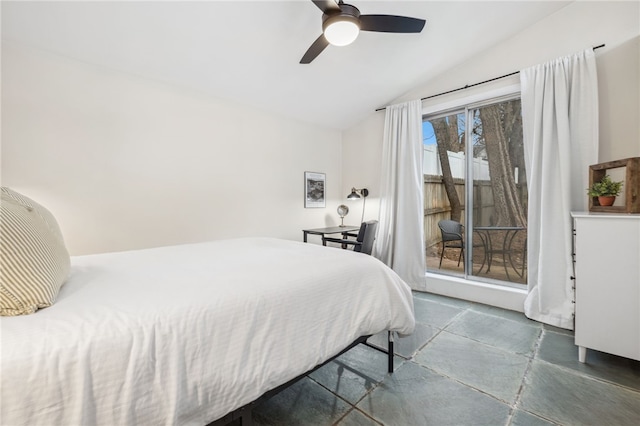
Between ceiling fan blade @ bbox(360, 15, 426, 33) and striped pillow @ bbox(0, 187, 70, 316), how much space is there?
210 cm

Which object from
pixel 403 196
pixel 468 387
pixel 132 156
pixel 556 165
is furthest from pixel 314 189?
pixel 468 387

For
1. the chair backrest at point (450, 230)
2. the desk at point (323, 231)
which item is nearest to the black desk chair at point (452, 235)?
the chair backrest at point (450, 230)

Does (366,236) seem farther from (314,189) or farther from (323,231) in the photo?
(314,189)

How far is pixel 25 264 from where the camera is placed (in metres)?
0.83

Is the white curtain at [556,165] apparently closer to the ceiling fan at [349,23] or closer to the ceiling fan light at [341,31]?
the ceiling fan at [349,23]

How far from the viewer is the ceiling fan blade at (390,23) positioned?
190 cm

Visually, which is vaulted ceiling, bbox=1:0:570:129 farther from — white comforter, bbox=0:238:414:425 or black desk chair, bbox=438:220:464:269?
black desk chair, bbox=438:220:464:269

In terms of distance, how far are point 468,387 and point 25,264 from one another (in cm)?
217

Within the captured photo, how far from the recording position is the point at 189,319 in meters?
0.90

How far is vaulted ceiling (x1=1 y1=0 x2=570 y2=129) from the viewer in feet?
6.56

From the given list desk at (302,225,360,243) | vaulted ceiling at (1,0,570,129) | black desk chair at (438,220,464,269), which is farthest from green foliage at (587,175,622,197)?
desk at (302,225,360,243)

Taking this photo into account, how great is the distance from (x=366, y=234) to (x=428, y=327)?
1122mm

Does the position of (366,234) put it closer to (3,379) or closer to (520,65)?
(520,65)

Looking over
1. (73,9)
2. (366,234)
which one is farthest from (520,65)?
(73,9)
